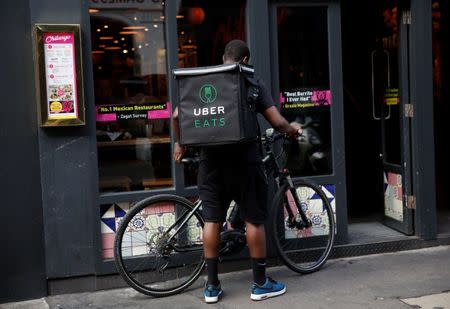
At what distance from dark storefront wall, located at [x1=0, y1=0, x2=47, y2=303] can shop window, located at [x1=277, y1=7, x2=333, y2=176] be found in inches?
90.8

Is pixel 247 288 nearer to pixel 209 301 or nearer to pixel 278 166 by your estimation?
pixel 209 301

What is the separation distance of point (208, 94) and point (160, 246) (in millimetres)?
1378

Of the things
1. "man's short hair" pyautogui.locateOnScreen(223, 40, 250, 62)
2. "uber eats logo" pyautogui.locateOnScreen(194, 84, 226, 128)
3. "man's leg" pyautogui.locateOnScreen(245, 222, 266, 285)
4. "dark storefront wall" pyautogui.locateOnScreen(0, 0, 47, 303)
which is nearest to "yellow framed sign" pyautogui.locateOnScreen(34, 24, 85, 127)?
"dark storefront wall" pyautogui.locateOnScreen(0, 0, 47, 303)

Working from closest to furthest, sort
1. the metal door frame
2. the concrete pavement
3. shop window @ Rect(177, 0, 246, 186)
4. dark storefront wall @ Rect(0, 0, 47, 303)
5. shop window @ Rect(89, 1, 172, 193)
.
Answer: the concrete pavement < dark storefront wall @ Rect(0, 0, 47, 303) < shop window @ Rect(89, 1, 172, 193) < shop window @ Rect(177, 0, 246, 186) < the metal door frame

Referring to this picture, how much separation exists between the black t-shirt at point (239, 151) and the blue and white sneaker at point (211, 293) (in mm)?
990

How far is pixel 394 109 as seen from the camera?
23.0 ft

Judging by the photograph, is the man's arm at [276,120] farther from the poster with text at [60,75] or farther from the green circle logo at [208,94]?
the poster with text at [60,75]

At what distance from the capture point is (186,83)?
486cm

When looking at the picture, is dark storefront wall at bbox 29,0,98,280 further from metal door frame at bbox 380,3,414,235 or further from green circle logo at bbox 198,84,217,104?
metal door frame at bbox 380,3,414,235

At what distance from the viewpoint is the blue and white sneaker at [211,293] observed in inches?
202

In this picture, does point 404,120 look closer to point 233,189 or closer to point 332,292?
point 332,292

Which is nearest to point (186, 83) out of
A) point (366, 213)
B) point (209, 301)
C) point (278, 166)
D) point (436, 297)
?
point (278, 166)

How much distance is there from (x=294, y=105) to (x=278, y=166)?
2.79 feet

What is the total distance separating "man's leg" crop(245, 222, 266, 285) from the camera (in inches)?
202
